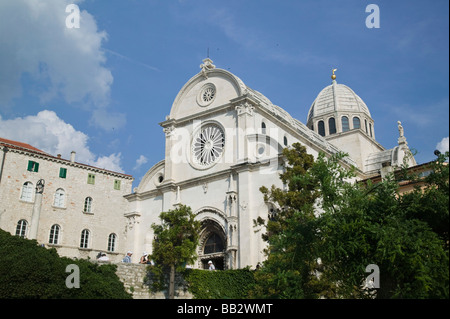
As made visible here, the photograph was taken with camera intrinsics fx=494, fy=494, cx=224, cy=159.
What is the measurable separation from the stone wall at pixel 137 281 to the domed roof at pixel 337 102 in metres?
33.0

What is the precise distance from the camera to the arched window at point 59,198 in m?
45.6

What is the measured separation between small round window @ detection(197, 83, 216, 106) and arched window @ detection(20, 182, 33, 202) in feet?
58.8

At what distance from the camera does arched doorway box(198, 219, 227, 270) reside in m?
32.7

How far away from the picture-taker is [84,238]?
46.5 metres

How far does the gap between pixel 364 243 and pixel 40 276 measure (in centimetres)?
1338

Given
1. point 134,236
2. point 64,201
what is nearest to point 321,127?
point 134,236

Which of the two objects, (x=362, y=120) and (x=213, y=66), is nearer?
(x=213, y=66)

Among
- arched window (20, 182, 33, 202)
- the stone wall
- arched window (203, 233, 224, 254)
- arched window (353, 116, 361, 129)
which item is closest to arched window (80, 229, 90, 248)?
arched window (20, 182, 33, 202)

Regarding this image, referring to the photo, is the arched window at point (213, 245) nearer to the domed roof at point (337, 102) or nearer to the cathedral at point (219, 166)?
the cathedral at point (219, 166)

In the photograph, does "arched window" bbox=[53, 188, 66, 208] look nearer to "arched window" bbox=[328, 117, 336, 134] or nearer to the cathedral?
the cathedral
